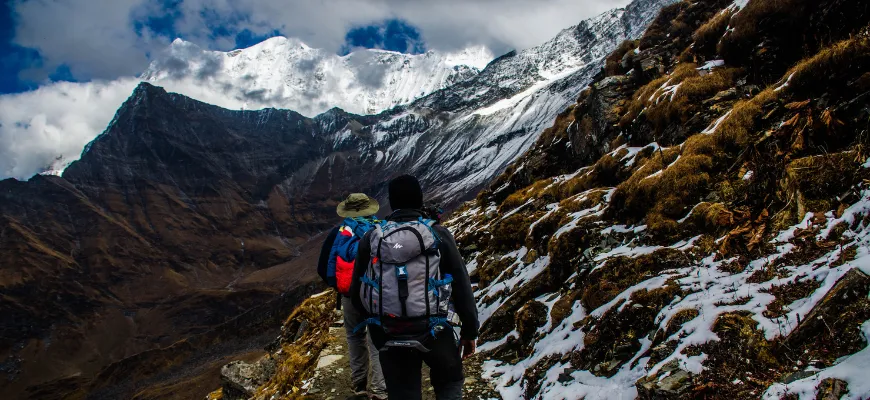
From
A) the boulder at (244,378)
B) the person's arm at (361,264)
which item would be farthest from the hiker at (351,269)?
the boulder at (244,378)

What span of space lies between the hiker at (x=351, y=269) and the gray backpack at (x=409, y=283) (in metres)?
1.97

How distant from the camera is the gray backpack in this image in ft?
14.7

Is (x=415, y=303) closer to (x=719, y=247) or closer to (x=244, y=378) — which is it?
(x=719, y=247)

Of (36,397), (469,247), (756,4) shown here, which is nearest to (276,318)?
(36,397)

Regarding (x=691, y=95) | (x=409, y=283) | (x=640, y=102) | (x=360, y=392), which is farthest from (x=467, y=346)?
(x=640, y=102)

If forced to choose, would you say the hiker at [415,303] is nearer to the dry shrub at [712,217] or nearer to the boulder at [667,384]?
the boulder at [667,384]

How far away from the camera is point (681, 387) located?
486 centimetres

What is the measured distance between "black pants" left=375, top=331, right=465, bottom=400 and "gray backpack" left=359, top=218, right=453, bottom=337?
19cm

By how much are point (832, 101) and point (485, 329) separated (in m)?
8.58

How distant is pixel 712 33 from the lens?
1677 cm

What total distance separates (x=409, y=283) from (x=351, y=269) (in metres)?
2.59

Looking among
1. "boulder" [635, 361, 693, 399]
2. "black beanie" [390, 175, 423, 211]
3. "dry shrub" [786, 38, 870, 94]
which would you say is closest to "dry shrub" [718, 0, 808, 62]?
"dry shrub" [786, 38, 870, 94]

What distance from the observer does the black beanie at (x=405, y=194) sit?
16.4 feet

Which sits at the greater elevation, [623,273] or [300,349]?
[623,273]
